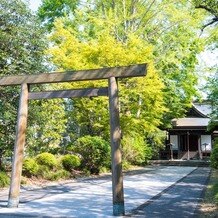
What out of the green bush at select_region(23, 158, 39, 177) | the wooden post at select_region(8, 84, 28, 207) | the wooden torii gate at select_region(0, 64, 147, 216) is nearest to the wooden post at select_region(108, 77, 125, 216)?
the wooden torii gate at select_region(0, 64, 147, 216)

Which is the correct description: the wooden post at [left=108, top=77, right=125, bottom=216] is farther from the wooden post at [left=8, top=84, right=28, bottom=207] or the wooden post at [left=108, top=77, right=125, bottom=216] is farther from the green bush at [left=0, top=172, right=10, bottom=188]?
the green bush at [left=0, top=172, right=10, bottom=188]

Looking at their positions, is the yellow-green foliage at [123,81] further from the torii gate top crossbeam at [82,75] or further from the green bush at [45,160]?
the torii gate top crossbeam at [82,75]

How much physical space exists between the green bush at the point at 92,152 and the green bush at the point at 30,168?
370cm

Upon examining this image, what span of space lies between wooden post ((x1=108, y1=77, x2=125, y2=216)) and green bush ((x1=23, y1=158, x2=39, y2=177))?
23.3 feet

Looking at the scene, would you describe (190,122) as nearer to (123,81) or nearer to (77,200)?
(123,81)

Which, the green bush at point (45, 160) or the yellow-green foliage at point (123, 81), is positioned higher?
the yellow-green foliage at point (123, 81)

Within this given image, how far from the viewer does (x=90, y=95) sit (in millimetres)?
9148

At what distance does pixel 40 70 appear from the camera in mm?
13898

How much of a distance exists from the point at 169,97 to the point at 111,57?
44.7ft

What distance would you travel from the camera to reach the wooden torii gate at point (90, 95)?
27.7 feet

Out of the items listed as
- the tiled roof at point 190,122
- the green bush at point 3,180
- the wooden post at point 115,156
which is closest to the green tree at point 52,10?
the tiled roof at point 190,122

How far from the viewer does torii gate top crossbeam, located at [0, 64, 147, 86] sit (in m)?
8.65

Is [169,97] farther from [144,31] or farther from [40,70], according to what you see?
[40,70]

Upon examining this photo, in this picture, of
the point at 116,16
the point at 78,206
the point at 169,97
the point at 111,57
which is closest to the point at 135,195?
the point at 78,206
